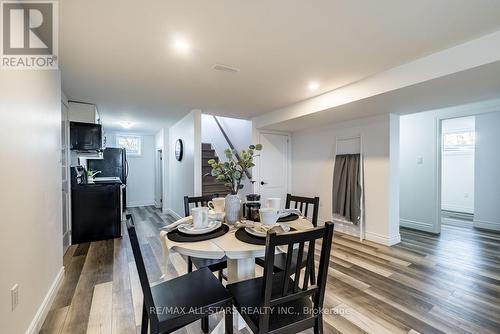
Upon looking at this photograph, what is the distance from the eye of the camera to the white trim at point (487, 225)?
13.4 ft

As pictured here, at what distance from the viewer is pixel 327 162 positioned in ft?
14.4

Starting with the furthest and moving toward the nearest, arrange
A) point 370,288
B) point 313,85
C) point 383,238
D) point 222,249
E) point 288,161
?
point 288,161 → point 383,238 → point 313,85 → point 370,288 → point 222,249

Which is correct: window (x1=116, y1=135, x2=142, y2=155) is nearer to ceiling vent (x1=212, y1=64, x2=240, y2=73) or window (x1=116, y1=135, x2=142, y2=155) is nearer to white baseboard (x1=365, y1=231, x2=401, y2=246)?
ceiling vent (x1=212, y1=64, x2=240, y2=73)

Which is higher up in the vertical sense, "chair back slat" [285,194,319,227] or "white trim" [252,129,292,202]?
"white trim" [252,129,292,202]

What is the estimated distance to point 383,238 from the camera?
11.5 ft

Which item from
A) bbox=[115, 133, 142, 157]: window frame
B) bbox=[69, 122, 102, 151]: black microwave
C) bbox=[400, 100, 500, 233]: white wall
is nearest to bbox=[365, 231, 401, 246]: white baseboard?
bbox=[400, 100, 500, 233]: white wall

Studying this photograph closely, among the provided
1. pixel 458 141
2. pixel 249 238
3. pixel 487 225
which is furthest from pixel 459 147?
pixel 249 238

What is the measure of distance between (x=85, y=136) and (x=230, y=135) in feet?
10.6

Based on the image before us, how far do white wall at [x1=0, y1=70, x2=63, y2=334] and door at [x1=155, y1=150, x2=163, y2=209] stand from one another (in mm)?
4508

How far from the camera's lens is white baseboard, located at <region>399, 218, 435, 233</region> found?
405 centimetres

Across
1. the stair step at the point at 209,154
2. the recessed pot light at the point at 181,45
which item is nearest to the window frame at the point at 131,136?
the stair step at the point at 209,154

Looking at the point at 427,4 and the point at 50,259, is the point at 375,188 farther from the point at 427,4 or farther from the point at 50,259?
the point at 50,259

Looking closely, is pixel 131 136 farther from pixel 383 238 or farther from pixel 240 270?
pixel 383 238

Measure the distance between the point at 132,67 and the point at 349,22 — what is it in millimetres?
2140
